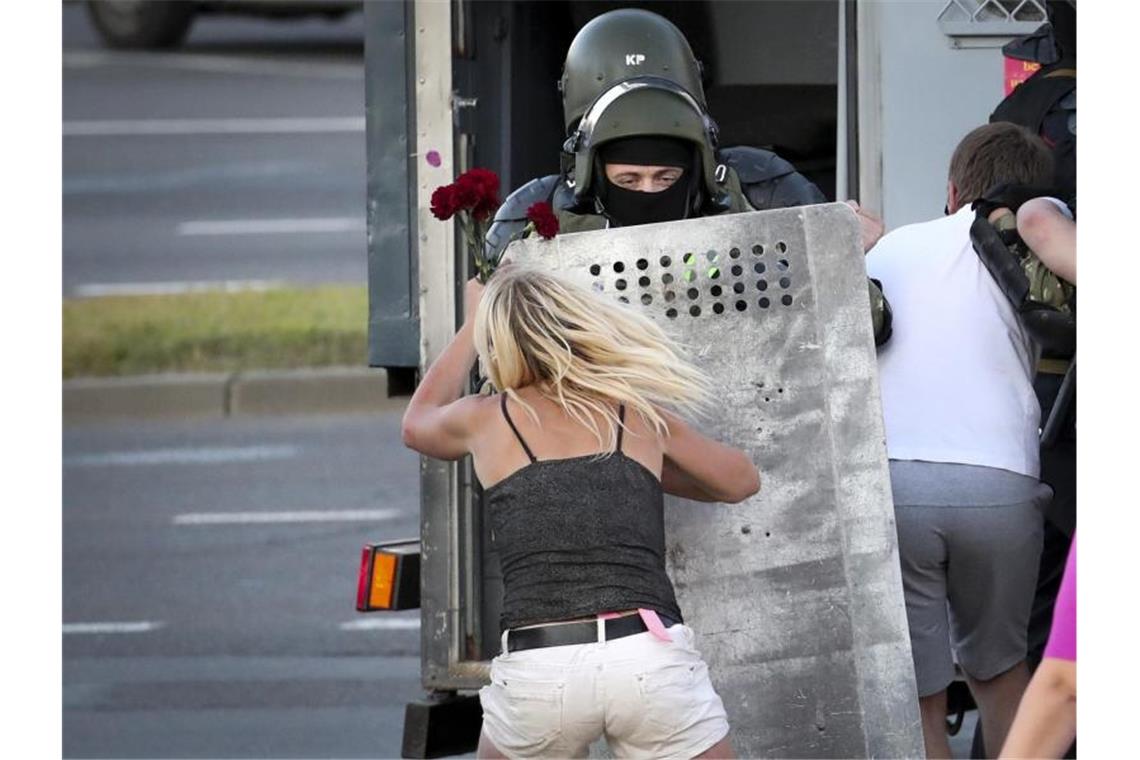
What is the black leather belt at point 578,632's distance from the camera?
12.1 feet

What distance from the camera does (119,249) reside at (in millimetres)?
16297

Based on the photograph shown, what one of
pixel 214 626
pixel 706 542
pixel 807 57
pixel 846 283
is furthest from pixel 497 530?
pixel 214 626

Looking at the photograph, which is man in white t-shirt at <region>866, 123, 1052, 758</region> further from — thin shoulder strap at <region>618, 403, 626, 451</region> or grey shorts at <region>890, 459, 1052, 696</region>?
thin shoulder strap at <region>618, 403, 626, 451</region>

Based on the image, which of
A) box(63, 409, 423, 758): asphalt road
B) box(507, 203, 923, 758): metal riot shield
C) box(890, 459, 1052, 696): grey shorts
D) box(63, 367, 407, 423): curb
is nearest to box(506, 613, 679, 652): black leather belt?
box(507, 203, 923, 758): metal riot shield

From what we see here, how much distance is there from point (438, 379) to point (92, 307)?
11.0 metres

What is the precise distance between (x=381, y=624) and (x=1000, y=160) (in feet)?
16.4

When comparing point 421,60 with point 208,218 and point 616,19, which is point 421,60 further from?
point 208,218

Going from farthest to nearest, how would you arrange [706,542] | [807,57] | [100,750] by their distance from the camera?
[807,57] → [100,750] → [706,542]

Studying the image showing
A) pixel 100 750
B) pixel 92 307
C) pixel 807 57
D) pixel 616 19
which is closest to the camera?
pixel 616 19

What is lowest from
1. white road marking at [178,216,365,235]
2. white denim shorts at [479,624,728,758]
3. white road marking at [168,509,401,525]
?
white road marking at [168,509,401,525]

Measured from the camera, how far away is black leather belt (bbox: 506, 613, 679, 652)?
3697 mm

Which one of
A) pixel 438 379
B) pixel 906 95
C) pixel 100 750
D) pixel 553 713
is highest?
pixel 906 95

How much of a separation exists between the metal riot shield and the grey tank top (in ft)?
1.80

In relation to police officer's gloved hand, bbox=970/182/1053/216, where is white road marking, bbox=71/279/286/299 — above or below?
above
